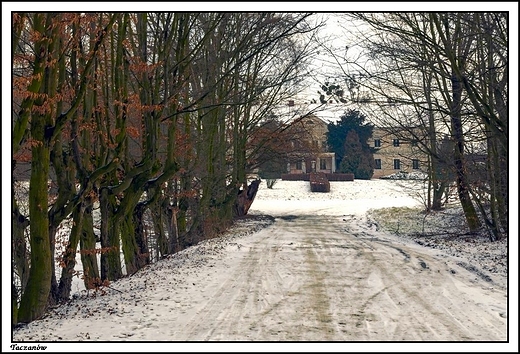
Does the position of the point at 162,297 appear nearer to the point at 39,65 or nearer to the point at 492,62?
the point at 39,65

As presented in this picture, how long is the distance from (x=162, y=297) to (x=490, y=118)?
841 centimetres

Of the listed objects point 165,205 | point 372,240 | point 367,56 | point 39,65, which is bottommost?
point 372,240

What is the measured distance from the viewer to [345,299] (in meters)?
10.0

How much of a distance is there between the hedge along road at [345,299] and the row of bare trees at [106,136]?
2.82 m

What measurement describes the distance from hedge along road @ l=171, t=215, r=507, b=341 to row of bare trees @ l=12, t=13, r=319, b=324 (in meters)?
2.82

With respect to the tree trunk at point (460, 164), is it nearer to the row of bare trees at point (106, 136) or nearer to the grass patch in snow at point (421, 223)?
the grass patch in snow at point (421, 223)

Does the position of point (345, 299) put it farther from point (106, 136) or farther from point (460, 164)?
point (460, 164)

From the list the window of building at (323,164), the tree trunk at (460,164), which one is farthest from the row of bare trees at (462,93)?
the window of building at (323,164)

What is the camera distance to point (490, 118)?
13.8 metres

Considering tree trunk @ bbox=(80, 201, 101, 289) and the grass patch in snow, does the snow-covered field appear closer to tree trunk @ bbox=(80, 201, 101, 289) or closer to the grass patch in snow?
tree trunk @ bbox=(80, 201, 101, 289)

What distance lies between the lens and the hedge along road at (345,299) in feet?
25.8

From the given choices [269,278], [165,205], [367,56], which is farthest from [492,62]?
[165,205]

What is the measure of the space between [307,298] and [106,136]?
6345mm

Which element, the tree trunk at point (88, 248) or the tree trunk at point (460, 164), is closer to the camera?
the tree trunk at point (88, 248)
